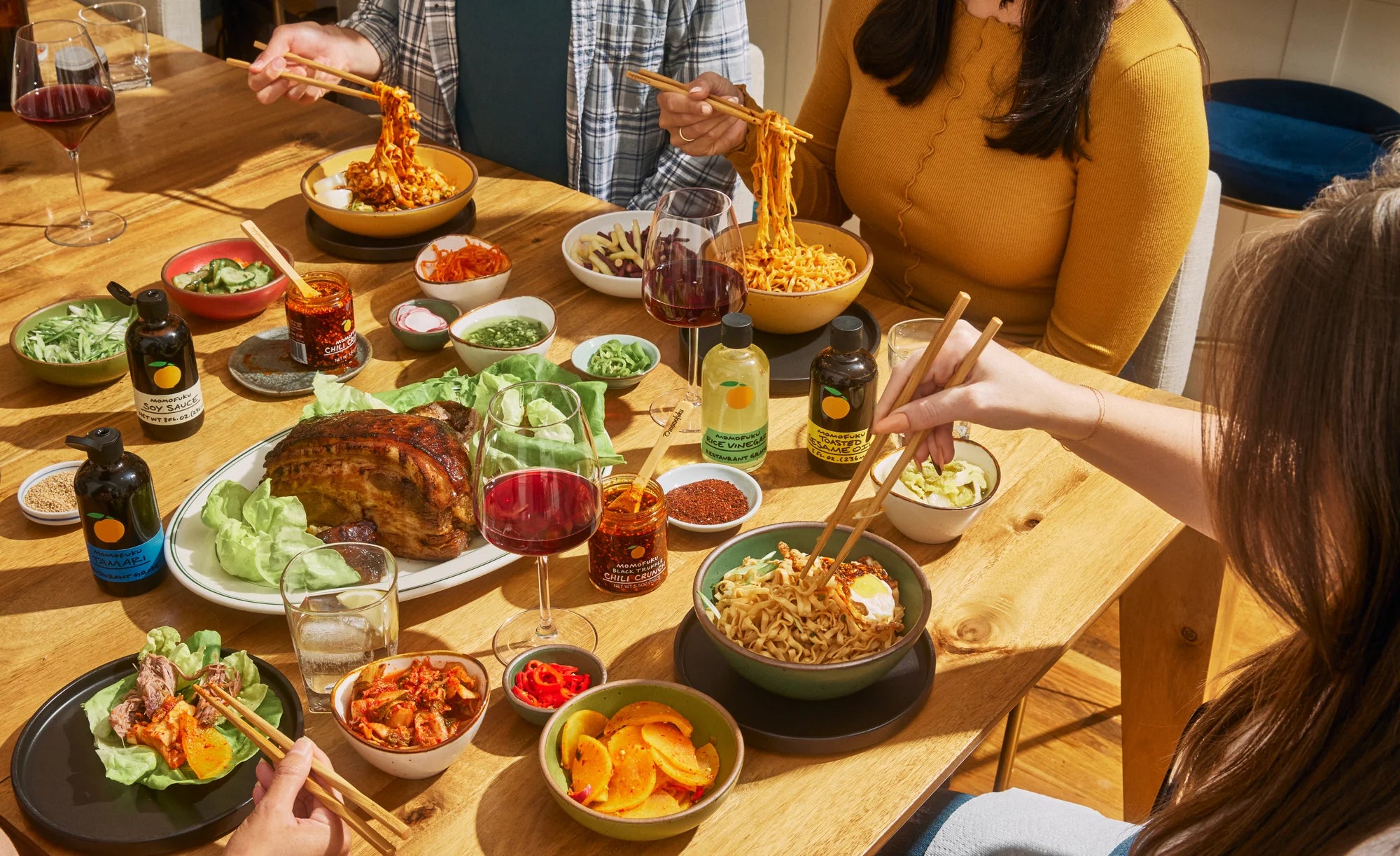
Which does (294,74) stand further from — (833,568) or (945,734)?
(945,734)

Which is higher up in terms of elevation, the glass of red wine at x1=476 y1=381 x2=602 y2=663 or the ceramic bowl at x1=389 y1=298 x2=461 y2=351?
the glass of red wine at x1=476 y1=381 x2=602 y2=663

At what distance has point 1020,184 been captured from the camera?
2.16 meters

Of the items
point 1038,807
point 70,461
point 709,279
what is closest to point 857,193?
point 709,279

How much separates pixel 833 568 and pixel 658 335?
2.45 ft

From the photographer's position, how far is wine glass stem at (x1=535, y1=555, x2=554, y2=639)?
4.44ft

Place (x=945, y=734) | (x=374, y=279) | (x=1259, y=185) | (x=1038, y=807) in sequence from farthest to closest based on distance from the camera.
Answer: (x=1259, y=185), (x=374, y=279), (x=1038, y=807), (x=945, y=734)

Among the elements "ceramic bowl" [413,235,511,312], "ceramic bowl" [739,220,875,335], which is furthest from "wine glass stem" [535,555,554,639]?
"ceramic bowl" [413,235,511,312]

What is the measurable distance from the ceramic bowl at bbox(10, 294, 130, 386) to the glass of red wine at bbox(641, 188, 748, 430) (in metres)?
0.84

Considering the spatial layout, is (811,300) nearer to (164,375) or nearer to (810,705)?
(810,705)

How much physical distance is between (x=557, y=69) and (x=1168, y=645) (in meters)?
1.93

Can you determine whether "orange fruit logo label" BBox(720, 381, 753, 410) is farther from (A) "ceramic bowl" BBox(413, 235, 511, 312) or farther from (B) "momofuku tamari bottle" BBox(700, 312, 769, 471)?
(A) "ceramic bowl" BBox(413, 235, 511, 312)

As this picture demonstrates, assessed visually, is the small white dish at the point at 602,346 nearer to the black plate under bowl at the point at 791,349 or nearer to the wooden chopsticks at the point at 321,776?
the black plate under bowl at the point at 791,349

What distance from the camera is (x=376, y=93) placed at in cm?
235

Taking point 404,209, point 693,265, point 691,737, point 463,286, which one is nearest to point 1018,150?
point 693,265
